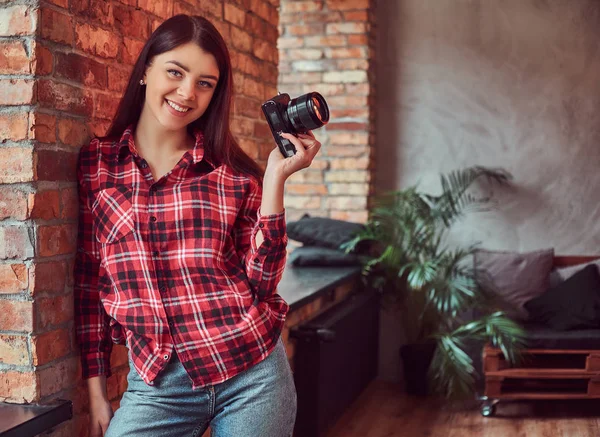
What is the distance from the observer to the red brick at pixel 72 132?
1.62 meters

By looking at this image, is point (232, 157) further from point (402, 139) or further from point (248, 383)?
point (402, 139)

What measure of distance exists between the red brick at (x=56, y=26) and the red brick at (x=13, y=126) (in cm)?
17

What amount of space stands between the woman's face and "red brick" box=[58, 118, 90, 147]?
→ 0.20 meters

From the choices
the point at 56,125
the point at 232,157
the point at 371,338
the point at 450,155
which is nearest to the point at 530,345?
the point at 371,338

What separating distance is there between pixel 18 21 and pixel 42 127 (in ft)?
0.70

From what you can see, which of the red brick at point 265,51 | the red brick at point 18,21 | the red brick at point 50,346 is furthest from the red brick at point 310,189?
the red brick at point 18,21

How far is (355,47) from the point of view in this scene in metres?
4.54

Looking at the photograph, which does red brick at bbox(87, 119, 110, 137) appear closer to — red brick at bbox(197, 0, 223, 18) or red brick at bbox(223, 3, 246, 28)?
red brick at bbox(197, 0, 223, 18)

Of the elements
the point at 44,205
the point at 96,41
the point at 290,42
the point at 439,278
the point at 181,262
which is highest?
the point at 290,42

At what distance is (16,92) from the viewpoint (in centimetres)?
154

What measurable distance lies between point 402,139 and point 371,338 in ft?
4.08

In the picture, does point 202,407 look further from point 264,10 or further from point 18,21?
point 264,10

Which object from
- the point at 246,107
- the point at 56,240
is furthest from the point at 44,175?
the point at 246,107

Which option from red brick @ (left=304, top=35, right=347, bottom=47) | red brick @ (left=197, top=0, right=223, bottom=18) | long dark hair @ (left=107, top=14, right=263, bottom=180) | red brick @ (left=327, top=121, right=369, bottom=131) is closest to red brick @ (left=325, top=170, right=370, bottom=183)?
red brick @ (left=327, top=121, right=369, bottom=131)
